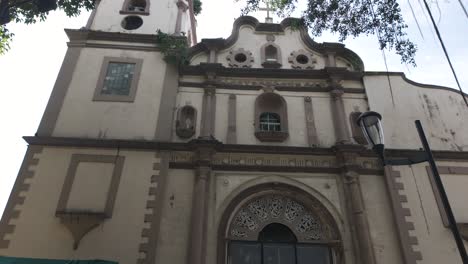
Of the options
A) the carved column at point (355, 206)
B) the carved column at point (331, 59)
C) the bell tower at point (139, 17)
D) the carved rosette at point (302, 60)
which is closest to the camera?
the carved column at point (355, 206)

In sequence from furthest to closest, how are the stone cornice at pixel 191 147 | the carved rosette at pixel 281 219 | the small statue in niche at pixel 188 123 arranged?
the small statue in niche at pixel 188 123 → the stone cornice at pixel 191 147 → the carved rosette at pixel 281 219

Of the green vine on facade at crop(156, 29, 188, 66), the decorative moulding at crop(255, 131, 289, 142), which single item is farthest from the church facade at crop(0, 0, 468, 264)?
the green vine on facade at crop(156, 29, 188, 66)

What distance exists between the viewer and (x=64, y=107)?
1196cm

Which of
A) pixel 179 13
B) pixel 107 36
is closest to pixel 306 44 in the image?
pixel 179 13

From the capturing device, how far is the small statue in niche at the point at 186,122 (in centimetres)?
1168

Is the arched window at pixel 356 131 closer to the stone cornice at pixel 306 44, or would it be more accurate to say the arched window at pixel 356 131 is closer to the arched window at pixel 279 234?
the stone cornice at pixel 306 44

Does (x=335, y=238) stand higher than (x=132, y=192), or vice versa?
(x=132, y=192)

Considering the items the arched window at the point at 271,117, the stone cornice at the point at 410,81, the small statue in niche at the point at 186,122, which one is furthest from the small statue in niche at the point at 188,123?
the stone cornice at the point at 410,81

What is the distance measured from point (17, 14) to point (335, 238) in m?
11.3

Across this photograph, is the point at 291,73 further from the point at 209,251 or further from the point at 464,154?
the point at 209,251

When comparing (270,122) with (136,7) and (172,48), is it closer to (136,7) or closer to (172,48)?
(172,48)

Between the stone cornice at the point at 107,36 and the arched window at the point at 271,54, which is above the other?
the stone cornice at the point at 107,36

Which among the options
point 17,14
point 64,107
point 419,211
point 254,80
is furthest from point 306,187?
point 17,14

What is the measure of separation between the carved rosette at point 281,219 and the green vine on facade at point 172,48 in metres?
5.85
